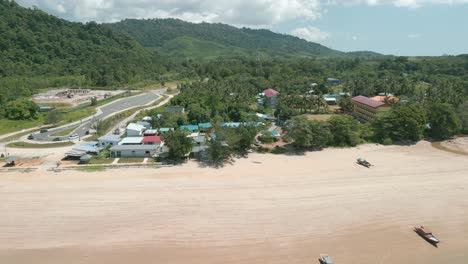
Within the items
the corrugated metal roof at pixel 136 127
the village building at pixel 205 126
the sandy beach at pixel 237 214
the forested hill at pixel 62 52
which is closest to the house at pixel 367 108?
the sandy beach at pixel 237 214

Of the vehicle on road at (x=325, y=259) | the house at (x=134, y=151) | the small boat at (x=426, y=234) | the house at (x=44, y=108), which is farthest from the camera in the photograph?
the house at (x=44, y=108)

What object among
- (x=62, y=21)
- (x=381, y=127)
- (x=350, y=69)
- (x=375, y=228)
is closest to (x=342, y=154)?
(x=381, y=127)

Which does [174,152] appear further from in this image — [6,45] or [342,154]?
[6,45]

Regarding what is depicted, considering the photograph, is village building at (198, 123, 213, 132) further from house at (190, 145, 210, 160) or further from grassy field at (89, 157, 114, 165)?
grassy field at (89, 157, 114, 165)

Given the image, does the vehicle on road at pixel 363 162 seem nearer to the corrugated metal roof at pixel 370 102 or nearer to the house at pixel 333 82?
the corrugated metal roof at pixel 370 102

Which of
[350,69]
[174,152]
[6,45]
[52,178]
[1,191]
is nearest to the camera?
[1,191]

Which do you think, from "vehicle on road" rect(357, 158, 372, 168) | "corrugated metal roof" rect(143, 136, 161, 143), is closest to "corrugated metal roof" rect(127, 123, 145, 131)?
"corrugated metal roof" rect(143, 136, 161, 143)

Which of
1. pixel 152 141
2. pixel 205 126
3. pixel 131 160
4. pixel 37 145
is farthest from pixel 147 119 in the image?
pixel 131 160

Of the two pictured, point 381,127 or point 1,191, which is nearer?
point 1,191
